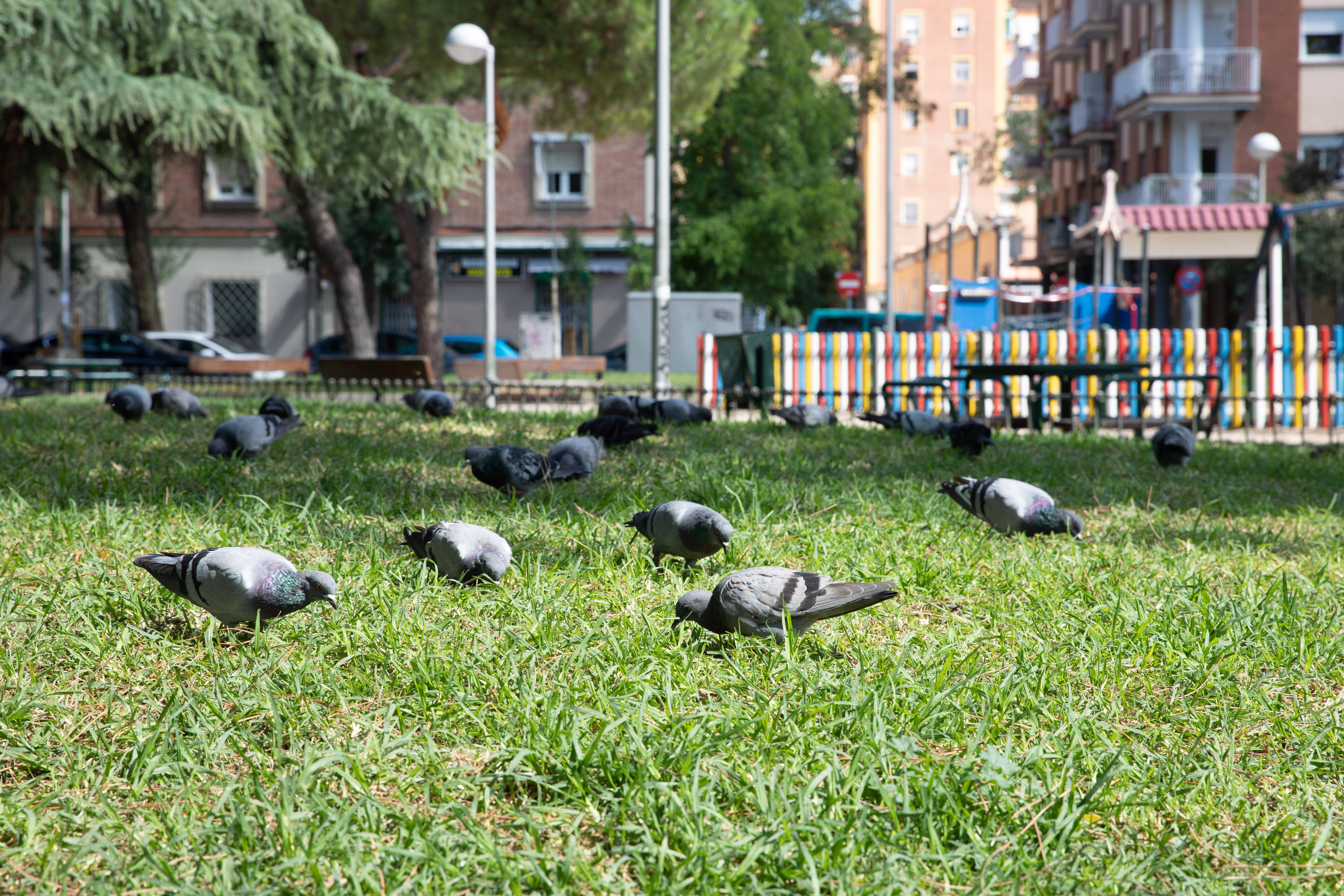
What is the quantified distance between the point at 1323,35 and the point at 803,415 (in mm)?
34326

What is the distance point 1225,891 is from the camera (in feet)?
6.29

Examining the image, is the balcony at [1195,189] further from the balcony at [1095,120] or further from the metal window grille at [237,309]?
the metal window grille at [237,309]

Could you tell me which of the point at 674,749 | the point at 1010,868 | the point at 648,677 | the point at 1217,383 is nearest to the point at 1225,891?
the point at 1010,868

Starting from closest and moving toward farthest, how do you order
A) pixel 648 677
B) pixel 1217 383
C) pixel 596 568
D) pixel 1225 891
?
pixel 1225 891, pixel 648 677, pixel 596 568, pixel 1217 383

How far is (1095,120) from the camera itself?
42.2 metres

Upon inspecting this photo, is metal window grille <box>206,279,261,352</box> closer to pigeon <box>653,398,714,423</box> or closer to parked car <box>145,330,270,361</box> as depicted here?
parked car <box>145,330,270,361</box>

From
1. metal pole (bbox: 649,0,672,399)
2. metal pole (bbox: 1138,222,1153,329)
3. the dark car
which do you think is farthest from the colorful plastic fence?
the dark car

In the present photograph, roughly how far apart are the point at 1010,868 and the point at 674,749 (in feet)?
2.15

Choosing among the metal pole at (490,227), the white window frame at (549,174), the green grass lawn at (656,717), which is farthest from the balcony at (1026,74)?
the green grass lawn at (656,717)

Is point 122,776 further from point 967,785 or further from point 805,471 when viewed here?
point 805,471

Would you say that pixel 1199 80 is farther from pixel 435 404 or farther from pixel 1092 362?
pixel 435 404

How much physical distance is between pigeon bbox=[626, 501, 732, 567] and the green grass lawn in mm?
138

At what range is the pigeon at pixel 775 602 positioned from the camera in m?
2.82

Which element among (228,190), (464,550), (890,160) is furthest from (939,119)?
(464,550)
